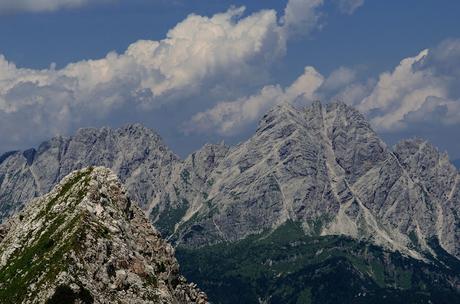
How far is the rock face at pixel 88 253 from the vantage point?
408 ft

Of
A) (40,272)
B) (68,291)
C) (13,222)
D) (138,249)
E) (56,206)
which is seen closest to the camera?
(68,291)

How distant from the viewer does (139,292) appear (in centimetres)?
12988

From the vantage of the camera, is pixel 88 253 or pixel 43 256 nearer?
pixel 88 253

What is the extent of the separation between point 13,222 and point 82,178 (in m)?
24.6

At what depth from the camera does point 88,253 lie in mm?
127875

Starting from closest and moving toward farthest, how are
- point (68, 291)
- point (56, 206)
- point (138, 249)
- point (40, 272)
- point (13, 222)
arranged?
point (68, 291), point (40, 272), point (138, 249), point (56, 206), point (13, 222)

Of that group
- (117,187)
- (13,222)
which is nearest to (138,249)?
(117,187)

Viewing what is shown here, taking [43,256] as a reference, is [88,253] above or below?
below

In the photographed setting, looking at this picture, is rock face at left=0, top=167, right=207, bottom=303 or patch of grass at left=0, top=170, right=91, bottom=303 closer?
rock face at left=0, top=167, right=207, bottom=303

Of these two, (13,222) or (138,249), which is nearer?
(138,249)

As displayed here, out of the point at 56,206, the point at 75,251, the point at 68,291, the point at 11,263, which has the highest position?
the point at 56,206

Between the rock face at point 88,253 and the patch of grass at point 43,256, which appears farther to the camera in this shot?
the patch of grass at point 43,256

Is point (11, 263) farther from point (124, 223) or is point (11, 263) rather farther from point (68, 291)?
point (68, 291)

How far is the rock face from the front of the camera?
408 ft
